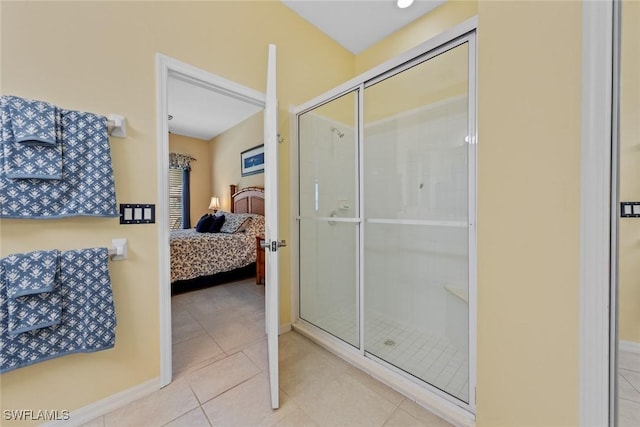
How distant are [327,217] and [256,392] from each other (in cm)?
135

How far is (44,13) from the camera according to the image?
3.75 feet

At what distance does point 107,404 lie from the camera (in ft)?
4.25

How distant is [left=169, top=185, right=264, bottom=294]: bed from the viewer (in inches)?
121

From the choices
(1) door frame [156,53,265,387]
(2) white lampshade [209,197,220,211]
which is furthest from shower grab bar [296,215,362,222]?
(2) white lampshade [209,197,220,211]

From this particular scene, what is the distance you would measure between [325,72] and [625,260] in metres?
2.59

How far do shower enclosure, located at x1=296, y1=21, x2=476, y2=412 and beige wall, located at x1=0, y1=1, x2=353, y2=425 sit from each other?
0.95 metres

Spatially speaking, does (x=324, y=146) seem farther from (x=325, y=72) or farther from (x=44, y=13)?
(x=44, y=13)

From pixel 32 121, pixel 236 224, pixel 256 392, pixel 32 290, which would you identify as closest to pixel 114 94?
pixel 32 121

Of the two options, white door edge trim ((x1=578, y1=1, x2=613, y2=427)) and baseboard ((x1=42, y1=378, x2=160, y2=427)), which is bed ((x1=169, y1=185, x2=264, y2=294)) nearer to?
baseboard ((x1=42, y1=378, x2=160, y2=427))

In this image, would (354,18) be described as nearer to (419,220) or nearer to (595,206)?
(419,220)

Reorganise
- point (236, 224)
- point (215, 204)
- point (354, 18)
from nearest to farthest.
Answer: point (354, 18) < point (236, 224) < point (215, 204)

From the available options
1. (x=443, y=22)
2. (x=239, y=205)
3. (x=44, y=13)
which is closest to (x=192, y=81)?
(x=44, y=13)

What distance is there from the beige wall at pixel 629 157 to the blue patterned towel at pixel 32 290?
6.93 ft

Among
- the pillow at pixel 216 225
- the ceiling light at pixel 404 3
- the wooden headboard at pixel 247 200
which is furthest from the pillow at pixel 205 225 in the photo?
the ceiling light at pixel 404 3
